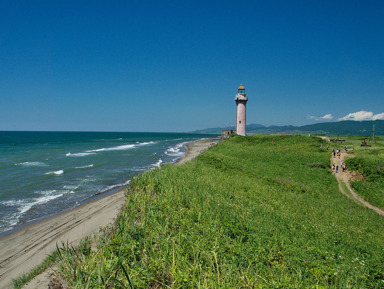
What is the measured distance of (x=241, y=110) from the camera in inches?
1941

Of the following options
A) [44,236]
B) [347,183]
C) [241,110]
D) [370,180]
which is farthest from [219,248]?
[241,110]

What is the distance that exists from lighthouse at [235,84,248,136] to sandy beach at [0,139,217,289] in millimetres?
38684

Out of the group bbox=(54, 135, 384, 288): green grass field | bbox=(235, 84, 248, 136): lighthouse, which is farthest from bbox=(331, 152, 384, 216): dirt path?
bbox=(235, 84, 248, 136): lighthouse

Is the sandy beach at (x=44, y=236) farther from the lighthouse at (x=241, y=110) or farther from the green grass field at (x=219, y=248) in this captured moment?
the lighthouse at (x=241, y=110)

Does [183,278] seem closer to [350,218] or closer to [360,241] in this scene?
[360,241]

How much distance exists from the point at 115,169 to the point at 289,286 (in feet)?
96.3

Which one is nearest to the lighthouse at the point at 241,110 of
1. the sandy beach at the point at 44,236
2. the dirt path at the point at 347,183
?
the dirt path at the point at 347,183

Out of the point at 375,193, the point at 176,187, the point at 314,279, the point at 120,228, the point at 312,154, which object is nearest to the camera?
the point at 314,279

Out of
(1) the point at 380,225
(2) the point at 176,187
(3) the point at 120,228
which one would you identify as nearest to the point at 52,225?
(2) the point at 176,187

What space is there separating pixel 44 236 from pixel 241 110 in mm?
44030

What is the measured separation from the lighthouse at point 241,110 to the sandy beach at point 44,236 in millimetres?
38684

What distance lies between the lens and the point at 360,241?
7836mm

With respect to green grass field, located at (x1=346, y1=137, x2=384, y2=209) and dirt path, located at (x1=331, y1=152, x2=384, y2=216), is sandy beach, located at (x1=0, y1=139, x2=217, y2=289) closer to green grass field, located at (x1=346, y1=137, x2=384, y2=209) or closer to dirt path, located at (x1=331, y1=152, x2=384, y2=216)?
dirt path, located at (x1=331, y1=152, x2=384, y2=216)

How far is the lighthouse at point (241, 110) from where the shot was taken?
4894 centimetres
